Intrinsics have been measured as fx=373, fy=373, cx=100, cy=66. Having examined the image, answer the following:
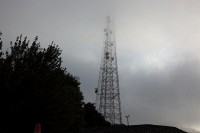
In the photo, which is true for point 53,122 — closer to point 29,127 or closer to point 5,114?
point 29,127

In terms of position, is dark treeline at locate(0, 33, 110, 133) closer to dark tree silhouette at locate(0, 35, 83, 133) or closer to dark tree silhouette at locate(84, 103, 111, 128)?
dark tree silhouette at locate(0, 35, 83, 133)

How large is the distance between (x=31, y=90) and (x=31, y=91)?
63 millimetres

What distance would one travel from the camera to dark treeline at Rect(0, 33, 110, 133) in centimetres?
2046

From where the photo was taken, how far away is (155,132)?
52.1 meters

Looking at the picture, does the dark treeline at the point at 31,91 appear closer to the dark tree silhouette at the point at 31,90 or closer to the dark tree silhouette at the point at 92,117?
the dark tree silhouette at the point at 31,90

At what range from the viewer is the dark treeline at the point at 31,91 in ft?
67.1

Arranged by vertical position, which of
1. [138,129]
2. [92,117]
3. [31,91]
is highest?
[92,117]

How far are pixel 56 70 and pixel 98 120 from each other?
45641mm

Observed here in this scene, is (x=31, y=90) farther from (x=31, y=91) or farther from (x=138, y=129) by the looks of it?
(x=138, y=129)

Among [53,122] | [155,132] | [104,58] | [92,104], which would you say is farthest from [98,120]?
[53,122]

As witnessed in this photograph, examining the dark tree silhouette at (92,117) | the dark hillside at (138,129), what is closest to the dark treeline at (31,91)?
the dark hillside at (138,129)

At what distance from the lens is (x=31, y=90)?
69.4ft

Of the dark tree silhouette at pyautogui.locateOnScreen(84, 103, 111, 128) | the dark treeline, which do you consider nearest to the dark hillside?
the dark tree silhouette at pyautogui.locateOnScreen(84, 103, 111, 128)

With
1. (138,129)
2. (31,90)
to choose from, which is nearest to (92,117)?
(138,129)
